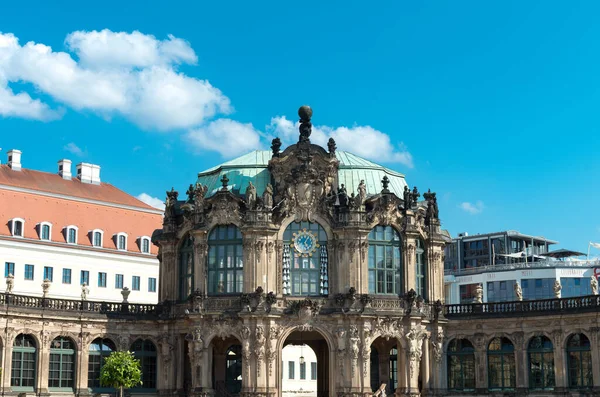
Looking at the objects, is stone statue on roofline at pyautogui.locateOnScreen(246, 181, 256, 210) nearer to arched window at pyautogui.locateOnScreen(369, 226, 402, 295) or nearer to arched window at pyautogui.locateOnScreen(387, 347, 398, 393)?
arched window at pyautogui.locateOnScreen(369, 226, 402, 295)

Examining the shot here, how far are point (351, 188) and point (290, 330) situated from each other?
11.5 m

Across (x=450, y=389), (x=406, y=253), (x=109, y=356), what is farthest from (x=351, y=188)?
(x=109, y=356)

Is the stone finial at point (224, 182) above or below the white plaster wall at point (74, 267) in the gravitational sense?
above

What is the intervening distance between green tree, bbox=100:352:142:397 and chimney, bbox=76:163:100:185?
40.8 m

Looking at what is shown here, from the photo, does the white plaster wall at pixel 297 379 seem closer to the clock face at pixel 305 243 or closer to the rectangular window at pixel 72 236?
the rectangular window at pixel 72 236

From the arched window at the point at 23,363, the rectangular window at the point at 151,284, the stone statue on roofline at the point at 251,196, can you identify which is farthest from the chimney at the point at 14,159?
the stone statue on roofline at the point at 251,196

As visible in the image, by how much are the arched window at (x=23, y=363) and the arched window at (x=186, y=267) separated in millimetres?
10716

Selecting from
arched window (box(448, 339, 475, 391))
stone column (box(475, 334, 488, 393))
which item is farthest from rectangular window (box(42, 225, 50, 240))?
stone column (box(475, 334, 488, 393))

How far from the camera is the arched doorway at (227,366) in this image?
69.2 metres

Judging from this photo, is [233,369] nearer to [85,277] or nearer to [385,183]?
[385,183]

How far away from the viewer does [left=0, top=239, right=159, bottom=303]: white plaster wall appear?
88.5 m

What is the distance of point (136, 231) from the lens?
328 feet

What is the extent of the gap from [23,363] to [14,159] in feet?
115

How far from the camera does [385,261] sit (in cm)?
6681
